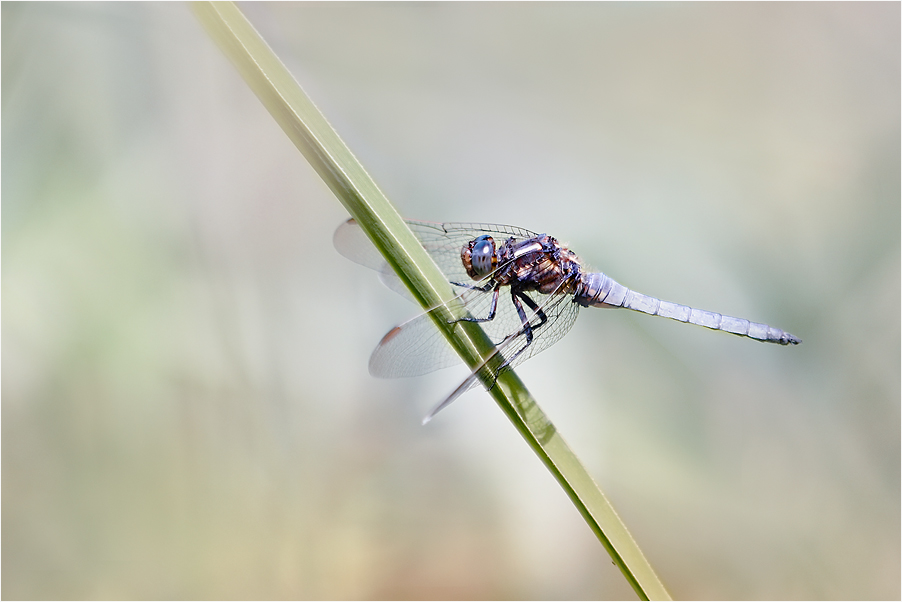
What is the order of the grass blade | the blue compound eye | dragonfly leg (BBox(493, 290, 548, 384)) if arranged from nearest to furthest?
the grass blade
dragonfly leg (BBox(493, 290, 548, 384))
the blue compound eye

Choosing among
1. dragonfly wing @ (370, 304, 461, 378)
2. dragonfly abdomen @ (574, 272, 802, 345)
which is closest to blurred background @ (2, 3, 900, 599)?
dragonfly abdomen @ (574, 272, 802, 345)

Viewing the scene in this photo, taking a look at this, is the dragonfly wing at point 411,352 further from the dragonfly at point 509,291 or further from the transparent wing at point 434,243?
the transparent wing at point 434,243

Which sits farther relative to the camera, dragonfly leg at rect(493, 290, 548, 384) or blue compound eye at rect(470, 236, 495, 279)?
blue compound eye at rect(470, 236, 495, 279)

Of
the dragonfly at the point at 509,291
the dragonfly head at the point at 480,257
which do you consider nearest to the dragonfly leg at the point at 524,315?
the dragonfly at the point at 509,291

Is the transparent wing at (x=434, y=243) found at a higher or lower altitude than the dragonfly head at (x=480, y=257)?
higher

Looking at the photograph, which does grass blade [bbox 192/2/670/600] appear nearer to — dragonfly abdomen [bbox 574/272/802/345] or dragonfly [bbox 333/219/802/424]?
dragonfly [bbox 333/219/802/424]

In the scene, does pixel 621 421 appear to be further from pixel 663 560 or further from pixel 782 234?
pixel 782 234
